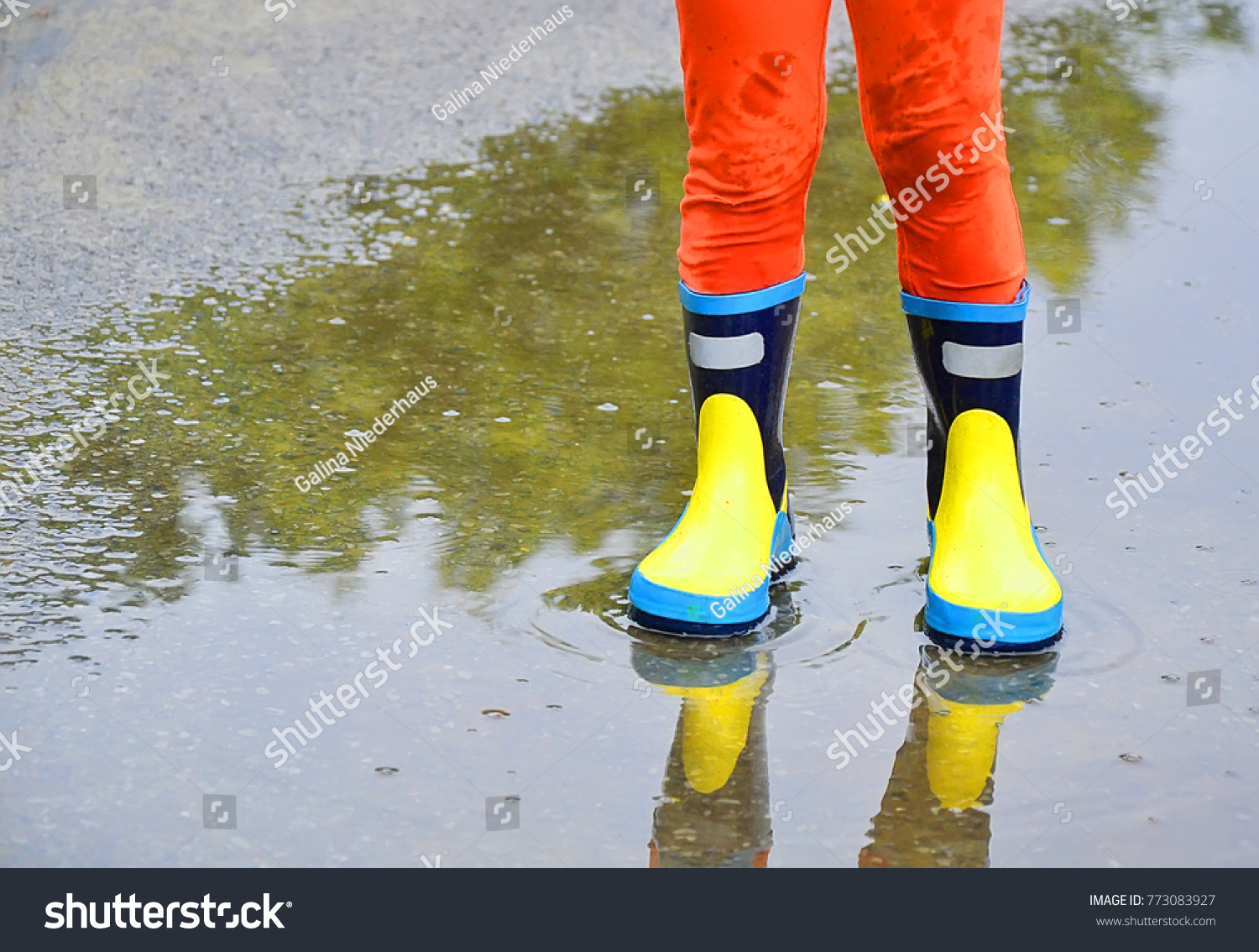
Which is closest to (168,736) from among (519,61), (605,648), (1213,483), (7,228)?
(605,648)

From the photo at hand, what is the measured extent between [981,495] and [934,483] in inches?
3.8

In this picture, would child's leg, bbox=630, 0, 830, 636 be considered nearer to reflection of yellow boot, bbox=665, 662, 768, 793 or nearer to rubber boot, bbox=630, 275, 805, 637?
rubber boot, bbox=630, 275, 805, 637

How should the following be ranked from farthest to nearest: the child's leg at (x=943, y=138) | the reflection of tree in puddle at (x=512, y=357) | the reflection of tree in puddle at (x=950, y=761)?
1. the reflection of tree in puddle at (x=512, y=357)
2. the child's leg at (x=943, y=138)
3. the reflection of tree in puddle at (x=950, y=761)

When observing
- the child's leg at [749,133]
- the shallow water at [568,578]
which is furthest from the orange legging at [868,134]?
the shallow water at [568,578]

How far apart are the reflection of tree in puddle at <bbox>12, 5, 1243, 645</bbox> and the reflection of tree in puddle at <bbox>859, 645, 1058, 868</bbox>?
1.87 ft

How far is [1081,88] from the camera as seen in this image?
4.46 m

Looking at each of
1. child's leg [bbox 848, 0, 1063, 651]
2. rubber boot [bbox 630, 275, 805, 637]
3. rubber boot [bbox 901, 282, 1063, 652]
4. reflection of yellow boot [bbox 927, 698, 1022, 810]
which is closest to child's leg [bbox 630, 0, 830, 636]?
rubber boot [bbox 630, 275, 805, 637]

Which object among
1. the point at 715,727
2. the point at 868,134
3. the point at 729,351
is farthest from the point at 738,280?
the point at 715,727

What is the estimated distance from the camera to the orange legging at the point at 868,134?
1.92 meters

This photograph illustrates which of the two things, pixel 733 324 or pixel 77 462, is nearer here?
pixel 733 324

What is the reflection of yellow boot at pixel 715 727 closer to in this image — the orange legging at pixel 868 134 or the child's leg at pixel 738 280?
the child's leg at pixel 738 280

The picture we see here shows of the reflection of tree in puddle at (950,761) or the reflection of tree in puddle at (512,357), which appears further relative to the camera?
the reflection of tree in puddle at (512,357)

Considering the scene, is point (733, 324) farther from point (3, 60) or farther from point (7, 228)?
point (3, 60)

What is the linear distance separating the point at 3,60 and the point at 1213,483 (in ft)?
11.4
